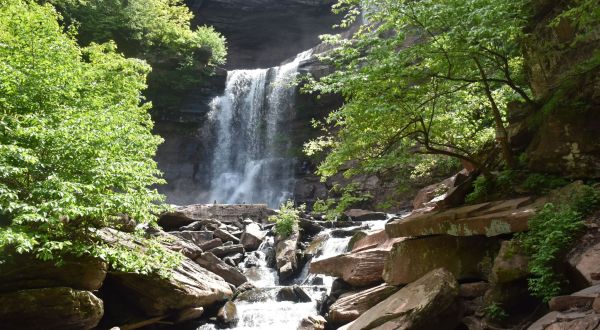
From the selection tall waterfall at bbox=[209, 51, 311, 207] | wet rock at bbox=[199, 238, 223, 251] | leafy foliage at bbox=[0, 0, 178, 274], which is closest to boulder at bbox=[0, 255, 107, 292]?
leafy foliage at bbox=[0, 0, 178, 274]

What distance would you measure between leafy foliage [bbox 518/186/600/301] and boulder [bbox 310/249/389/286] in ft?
14.1

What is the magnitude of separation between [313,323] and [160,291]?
3.68 m

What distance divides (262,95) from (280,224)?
775 inches

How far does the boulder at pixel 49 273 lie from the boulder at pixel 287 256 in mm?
6640

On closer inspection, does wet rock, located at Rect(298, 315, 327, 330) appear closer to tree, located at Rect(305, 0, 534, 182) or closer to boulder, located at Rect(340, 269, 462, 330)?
boulder, located at Rect(340, 269, 462, 330)

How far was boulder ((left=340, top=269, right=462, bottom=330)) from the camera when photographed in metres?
6.38

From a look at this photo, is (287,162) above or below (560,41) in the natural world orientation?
below

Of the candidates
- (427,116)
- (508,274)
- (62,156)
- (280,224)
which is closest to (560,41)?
(427,116)

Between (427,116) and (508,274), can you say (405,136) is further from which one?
(508,274)

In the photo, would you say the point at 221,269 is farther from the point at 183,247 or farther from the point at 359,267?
the point at 359,267

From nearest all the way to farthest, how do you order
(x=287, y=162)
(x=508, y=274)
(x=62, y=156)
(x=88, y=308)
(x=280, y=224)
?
1. (x=508, y=274)
2. (x=62, y=156)
3. (x=88, y=308)
4. (x=280, y=224)
5. (x=287, y=162)

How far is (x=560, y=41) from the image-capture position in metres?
7.88

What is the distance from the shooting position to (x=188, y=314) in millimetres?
10648

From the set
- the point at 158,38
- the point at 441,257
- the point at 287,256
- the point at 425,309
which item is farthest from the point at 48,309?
the point at 158,38
